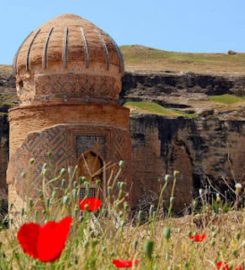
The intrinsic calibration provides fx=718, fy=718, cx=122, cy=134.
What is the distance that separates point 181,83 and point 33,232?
3099 cm

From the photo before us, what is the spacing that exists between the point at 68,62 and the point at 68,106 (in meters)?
0.85

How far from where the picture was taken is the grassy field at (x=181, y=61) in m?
36.5

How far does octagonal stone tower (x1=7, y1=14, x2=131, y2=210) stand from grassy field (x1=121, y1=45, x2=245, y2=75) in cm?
1969

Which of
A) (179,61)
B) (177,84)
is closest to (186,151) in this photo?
(177,84)

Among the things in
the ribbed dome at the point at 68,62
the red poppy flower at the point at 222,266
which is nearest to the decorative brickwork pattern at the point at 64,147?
the ribbed dome at the point at 68,62

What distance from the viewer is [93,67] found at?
45.1ft

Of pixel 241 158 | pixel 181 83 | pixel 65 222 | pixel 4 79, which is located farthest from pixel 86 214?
pixel 181 83

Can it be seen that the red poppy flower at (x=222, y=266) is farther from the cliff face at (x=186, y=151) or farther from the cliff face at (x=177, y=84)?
the cliff face at (x=177, y=84)

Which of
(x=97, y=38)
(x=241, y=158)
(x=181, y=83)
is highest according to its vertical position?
(x=97, y=38)

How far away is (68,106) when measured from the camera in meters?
13.5

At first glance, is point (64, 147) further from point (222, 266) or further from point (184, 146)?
point (184, 146)

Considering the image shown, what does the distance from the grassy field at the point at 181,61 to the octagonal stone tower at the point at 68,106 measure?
1969cm

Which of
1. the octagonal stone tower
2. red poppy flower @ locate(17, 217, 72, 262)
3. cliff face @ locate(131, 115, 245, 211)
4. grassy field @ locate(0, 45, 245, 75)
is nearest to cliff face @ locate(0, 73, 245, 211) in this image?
cliff face @ locate(131, 115, 245, 211)

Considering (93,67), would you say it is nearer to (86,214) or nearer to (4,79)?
(86,214)
